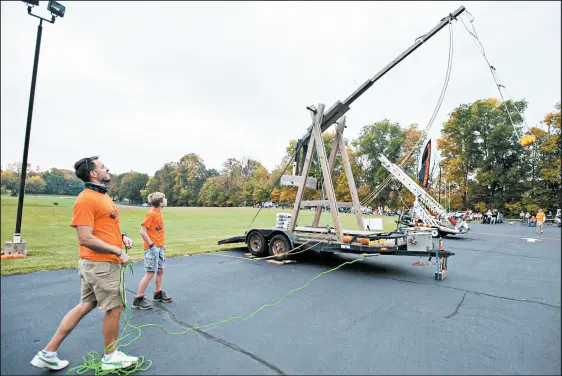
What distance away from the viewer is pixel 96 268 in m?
2.92

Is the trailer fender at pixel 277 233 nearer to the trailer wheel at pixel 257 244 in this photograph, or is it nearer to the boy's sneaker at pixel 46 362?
the trailer wheel at pixel 257 244

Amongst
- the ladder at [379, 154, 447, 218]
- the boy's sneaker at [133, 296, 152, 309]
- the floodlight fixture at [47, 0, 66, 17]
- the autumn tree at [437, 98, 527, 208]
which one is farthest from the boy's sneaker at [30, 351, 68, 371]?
the autumn tree at [437, 98, 527, 208]

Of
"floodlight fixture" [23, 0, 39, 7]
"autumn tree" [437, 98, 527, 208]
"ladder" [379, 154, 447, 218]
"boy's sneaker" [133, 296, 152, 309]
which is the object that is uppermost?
"autumn tree" [437, 98, 527, 208]

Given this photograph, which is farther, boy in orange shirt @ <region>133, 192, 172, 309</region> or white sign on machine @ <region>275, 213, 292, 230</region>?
white sign on machine @ <region>275, 213, 292, 230</region>

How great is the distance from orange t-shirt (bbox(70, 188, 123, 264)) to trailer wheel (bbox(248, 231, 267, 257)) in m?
6.22

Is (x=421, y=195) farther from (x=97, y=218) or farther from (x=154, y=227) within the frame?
(x=97, y=218)

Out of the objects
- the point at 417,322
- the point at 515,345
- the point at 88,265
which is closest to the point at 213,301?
the point at 88,265

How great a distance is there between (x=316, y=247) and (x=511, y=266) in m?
5.84

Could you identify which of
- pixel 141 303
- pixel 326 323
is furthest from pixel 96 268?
pixel 326 323

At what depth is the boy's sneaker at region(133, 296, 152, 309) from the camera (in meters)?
4.62

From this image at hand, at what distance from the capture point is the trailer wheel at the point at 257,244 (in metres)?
9.17

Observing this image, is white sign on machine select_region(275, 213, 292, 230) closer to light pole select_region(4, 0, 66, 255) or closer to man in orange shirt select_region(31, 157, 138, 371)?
man in orange shirt select_region(31, 157, 138, 371)

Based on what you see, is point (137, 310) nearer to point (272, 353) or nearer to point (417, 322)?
point (272, 353)

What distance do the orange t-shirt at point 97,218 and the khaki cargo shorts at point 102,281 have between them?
0.21ft
